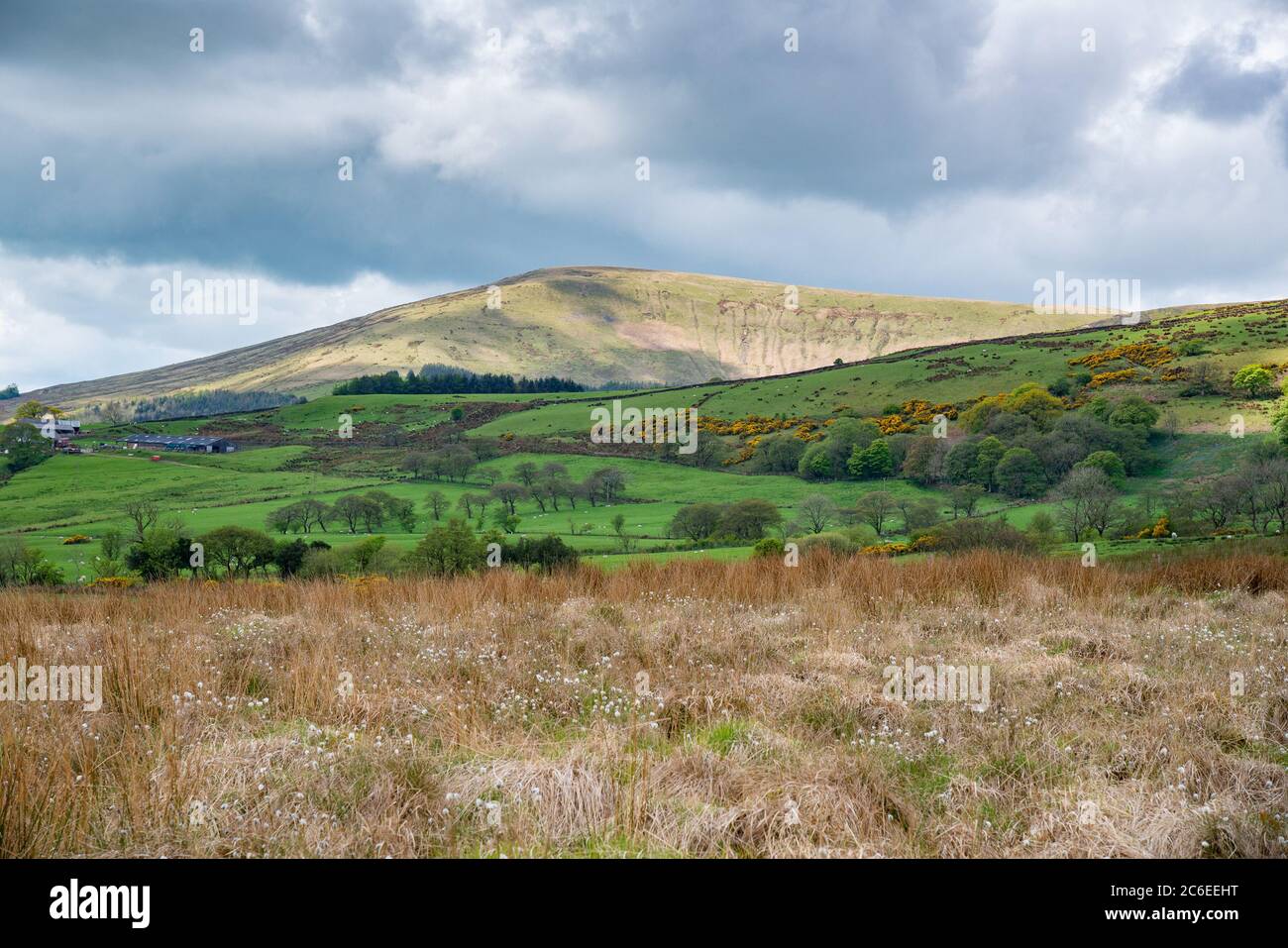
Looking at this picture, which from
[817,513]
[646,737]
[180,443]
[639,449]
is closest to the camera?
[646,737]

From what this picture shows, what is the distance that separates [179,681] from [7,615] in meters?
8.39

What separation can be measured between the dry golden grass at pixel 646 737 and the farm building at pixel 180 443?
118979 millimetres

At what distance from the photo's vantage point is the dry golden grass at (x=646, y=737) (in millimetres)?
5133

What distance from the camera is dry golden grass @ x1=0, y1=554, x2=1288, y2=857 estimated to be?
16.8 ft

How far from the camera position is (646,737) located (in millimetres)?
6883

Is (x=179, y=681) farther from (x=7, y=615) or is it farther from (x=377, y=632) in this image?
(x=7, y=615)

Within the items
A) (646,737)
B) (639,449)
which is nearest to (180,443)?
(639,449)

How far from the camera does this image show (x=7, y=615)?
13461mm

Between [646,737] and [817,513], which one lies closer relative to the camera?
[646,737]

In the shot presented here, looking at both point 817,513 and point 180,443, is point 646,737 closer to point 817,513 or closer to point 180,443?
point 817,513

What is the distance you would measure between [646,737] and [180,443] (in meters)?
135

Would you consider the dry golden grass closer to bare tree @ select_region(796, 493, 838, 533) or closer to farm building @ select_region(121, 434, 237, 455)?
bare tree @ select_region(796, 493, 838, 533)

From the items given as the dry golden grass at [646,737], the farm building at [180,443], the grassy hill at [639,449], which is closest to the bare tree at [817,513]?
the grassy hill at [639,449]
